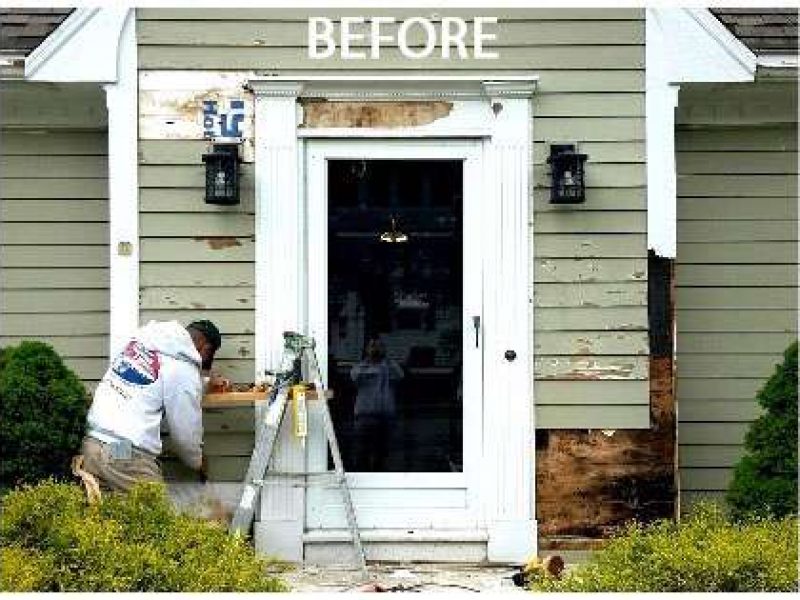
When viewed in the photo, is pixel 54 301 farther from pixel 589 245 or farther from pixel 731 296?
pixel 731 296

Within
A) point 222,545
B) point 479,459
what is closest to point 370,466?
point 479,459

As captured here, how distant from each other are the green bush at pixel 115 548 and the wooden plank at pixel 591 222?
7.95 feet

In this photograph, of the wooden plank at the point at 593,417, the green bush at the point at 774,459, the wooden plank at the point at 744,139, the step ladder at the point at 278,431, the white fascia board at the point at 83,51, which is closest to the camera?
the green bush at the point at 774,459

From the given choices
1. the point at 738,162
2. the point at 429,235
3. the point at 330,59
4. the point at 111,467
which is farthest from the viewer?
the point at 738,162

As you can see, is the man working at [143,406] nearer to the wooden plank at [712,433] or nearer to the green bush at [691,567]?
the green bush at [691,567]

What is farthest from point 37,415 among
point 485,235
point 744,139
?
point 744,139

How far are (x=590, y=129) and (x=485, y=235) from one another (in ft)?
2.68

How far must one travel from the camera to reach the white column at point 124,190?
7.04m

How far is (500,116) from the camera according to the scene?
7078 millimetres

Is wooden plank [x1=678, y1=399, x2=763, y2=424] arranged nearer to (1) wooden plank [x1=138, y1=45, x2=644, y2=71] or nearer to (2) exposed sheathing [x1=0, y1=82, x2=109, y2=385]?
(1) wooden plank [x1=138, y1=45, x2=644, y2=71]

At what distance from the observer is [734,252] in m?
7.98

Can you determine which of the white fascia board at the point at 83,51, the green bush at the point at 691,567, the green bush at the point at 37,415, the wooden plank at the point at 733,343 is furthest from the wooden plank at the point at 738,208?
the green bush at the point at 37,415

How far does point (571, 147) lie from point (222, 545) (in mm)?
2859

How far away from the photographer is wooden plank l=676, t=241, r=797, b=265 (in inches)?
314
